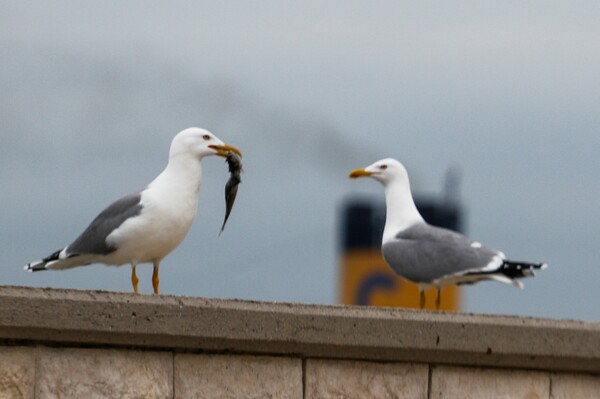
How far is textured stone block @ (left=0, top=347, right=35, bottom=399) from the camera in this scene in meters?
5.24

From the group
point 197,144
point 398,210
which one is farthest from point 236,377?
point 398,210

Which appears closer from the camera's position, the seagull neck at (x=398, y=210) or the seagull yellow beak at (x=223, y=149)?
the seagull yellow beak at (x=223, y=149)

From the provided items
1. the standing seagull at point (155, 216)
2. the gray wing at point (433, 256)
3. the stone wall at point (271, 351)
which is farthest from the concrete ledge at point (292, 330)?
the gray wing at point (433, 256)

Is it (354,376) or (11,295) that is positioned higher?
(11,295)

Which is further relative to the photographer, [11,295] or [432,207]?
[432,207]

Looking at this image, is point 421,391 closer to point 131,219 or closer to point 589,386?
point 589,386

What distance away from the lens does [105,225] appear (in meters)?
8.76

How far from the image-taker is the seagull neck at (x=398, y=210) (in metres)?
10.5

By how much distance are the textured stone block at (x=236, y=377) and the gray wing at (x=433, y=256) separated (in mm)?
3983

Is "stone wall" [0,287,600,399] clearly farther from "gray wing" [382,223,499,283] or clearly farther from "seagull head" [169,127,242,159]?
"gray wing" [382,223,499,283]

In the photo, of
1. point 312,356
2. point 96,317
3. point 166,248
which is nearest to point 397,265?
point 166,248

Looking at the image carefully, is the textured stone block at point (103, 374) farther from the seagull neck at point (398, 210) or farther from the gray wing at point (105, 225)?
the seagull neck at point (398, 210)

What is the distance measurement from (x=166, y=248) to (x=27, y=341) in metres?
3.27

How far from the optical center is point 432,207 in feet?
156
